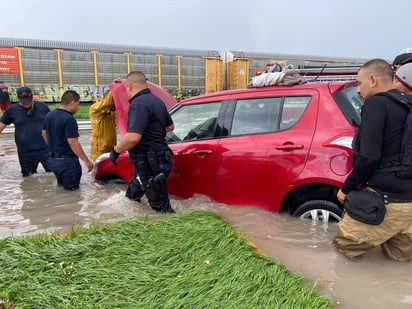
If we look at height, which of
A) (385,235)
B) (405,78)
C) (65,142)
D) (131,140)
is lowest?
(385,235)

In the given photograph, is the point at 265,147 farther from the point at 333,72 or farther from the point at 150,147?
the point at 333,72

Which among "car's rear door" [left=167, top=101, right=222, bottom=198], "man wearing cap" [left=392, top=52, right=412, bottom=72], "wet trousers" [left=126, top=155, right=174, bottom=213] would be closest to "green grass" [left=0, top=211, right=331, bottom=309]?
"wet trousers" [left=126, top=155, right=174, bottom=213]

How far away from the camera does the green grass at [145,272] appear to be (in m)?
2.25

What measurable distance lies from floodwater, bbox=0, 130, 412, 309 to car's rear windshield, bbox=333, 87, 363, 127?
1047mm

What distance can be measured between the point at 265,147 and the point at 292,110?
0.47 m

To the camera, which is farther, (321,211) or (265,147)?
(265,147)

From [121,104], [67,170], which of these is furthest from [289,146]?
[67,170]

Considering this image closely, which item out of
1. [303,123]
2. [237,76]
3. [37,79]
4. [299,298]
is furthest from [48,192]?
[237,76]

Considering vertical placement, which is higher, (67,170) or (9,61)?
(9,61)

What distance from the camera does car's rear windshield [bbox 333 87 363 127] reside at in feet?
11.4

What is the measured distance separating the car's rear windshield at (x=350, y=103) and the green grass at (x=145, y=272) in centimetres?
151

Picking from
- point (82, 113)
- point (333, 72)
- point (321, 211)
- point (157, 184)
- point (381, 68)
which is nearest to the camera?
point (381, 68)

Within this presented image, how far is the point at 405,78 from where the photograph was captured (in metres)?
3.06

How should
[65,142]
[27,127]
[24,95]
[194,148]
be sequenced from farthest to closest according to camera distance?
[27,127] → [24,95] → [65,142] → [194,148]
